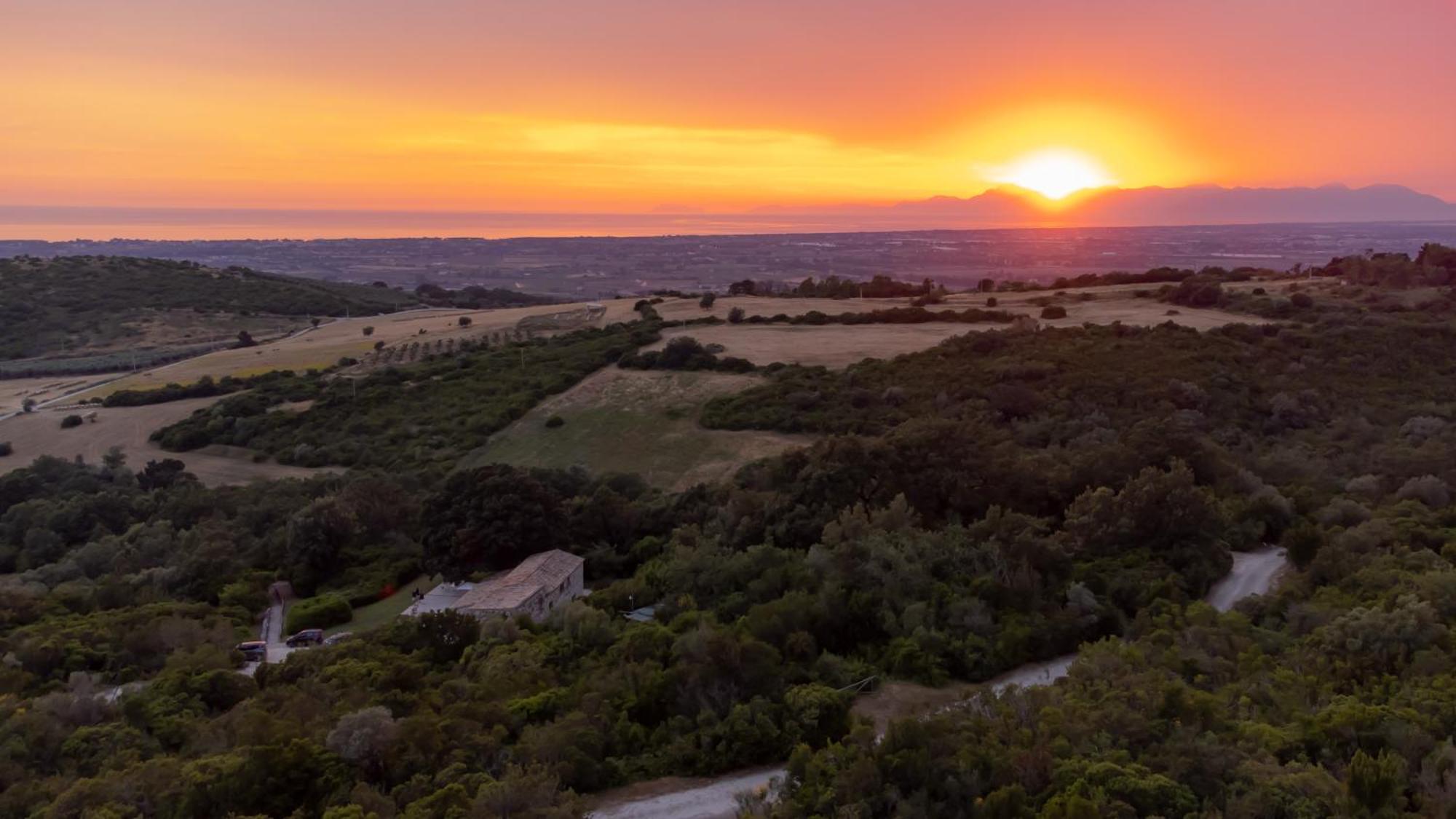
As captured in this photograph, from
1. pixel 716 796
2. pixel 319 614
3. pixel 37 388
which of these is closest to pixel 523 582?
pixel 319 614

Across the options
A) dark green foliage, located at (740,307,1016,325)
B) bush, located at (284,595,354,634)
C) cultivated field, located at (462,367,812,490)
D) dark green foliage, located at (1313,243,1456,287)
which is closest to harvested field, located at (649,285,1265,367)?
dark green foliage, located at (740,307,1016,325)

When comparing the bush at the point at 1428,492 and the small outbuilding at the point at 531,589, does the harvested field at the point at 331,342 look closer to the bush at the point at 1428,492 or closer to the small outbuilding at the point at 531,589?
the small outbuilding at the point at 531,589

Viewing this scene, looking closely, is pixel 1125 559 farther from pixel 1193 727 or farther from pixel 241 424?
pixel 241 424

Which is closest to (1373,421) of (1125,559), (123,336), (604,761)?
(1125,559)

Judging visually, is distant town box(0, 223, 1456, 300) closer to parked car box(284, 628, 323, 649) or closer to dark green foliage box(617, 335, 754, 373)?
dark green foliage box(617, 335, 754, 373)

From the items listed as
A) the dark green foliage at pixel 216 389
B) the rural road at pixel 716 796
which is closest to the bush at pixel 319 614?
the rural road at pixel 716 796
